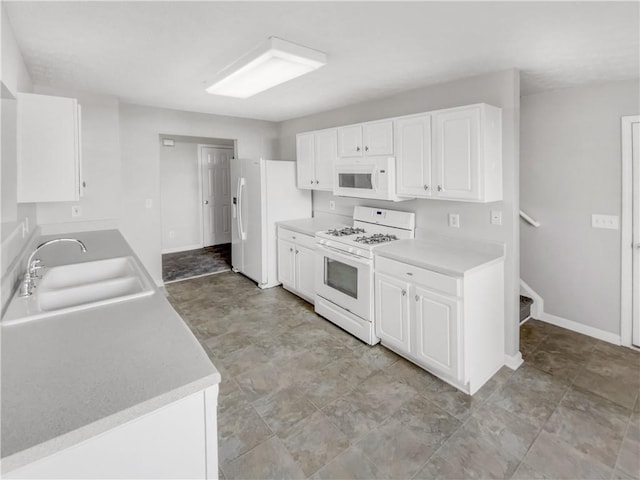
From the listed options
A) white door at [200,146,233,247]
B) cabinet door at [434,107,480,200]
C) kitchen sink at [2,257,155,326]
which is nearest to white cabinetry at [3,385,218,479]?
kitchen sink at [2,257,155,326]

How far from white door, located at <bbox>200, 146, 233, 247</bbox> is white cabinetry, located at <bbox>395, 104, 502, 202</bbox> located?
193 inches

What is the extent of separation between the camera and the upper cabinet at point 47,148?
206 cm

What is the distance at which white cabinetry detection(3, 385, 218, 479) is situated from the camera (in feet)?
2.70

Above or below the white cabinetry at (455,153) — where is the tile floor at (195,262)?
below

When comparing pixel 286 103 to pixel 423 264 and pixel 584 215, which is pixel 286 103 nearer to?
pixel 423 264

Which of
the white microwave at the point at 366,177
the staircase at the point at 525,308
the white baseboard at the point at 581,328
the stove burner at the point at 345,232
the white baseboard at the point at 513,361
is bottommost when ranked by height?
the white baseboard at the point at 513,361

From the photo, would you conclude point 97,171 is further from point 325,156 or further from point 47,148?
point 325,156

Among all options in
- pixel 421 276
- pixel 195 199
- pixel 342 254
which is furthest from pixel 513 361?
pixel 195 199

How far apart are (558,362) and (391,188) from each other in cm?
195

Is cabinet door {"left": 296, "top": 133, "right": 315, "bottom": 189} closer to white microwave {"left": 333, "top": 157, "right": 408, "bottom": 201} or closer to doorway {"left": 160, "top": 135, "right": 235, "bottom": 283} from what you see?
white microwave {"left": 333, "top": 157, "right": 408, "bottom": 201}

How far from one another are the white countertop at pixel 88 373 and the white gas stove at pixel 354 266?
186 centimetres

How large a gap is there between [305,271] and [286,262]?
1.49ft

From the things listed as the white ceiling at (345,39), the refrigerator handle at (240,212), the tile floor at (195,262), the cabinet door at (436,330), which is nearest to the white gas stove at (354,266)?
the cabinet door at (436,330)

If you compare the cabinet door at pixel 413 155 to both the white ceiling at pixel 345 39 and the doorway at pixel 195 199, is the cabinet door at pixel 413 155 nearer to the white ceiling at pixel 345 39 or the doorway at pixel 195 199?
the white ceiling at pixel 345 39
